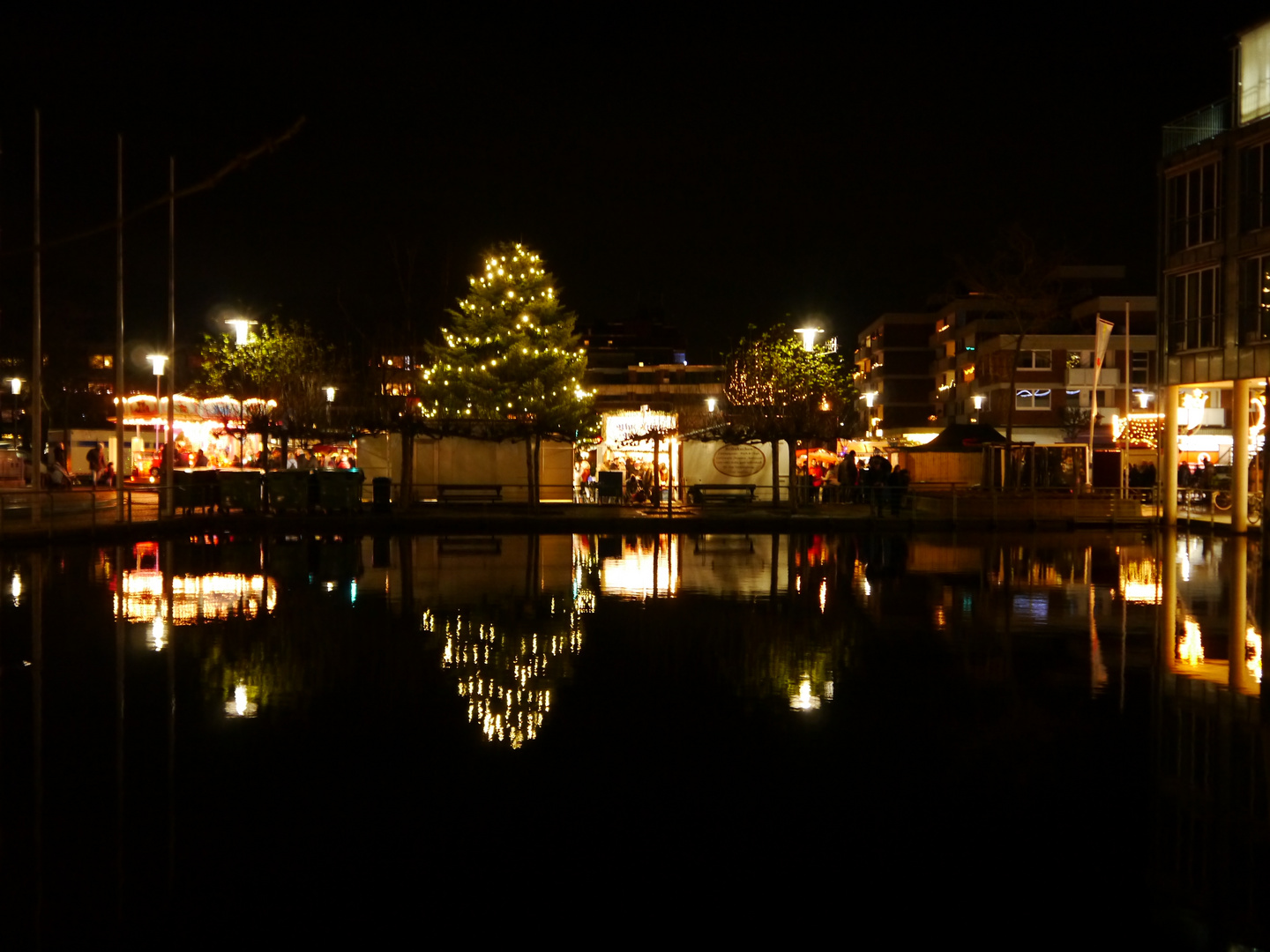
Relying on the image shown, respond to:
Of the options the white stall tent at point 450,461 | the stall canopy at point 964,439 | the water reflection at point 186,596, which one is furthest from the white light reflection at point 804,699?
the stall canopy at point 964,439

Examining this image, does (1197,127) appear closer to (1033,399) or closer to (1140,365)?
(1033,399)

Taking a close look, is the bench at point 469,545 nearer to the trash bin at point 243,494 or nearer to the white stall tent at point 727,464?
the trash bin at point 243,494

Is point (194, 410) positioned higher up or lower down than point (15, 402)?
lower down

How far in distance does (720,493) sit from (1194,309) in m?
14.7

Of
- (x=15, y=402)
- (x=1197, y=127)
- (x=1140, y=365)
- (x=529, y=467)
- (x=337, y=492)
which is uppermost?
(x=1197, y=127)

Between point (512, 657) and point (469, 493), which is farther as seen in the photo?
point (469, 493)

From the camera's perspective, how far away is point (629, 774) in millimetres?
7617

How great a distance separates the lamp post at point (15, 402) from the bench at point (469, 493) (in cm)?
3148

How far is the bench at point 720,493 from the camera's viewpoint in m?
39.2

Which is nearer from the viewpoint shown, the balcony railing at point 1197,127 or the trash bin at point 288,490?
the balcony railing at point 1197,127

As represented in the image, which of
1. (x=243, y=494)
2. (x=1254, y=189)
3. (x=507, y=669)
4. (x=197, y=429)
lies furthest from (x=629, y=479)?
(x=507, y=669)

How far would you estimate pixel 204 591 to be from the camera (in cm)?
1770

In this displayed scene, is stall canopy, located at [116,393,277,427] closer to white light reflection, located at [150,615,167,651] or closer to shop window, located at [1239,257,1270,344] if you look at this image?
white light reflection, located at [150,615,167,651]

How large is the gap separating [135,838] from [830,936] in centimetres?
344
